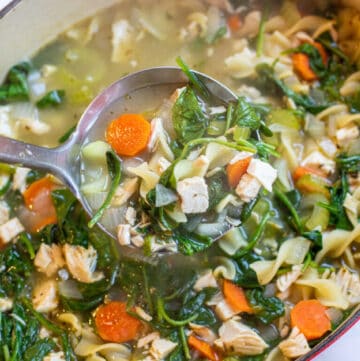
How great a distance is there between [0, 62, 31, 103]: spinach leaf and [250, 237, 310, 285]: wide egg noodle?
1.78 metres

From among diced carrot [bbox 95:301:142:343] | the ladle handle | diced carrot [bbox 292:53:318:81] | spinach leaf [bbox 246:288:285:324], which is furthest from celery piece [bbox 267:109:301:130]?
diced carrot [bbox 95:301:142:343]

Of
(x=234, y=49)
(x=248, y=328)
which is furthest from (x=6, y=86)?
Answer: (x=248, y=328)

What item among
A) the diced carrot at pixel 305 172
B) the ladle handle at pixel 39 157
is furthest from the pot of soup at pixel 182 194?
the ladle handle at pixel 39 157

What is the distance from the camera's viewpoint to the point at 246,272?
3.68m

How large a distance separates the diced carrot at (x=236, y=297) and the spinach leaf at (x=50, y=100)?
1.55 meters

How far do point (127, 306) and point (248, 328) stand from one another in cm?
70

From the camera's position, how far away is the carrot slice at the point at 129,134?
11.5 feet

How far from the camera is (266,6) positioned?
429 cm

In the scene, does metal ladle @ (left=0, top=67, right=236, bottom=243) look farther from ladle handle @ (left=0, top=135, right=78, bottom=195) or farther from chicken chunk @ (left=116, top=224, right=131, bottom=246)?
chicken chunk @ (left=116, top=224, right=131, bottom=246)

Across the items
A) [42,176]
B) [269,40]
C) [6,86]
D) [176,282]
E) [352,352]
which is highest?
[6,86]

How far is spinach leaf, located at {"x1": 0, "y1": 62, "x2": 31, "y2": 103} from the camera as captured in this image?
3979mm

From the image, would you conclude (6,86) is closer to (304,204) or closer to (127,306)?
(127,306)

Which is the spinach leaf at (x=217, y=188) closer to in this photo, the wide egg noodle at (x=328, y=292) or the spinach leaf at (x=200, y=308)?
the spinach leaf at (x=200, y=308)

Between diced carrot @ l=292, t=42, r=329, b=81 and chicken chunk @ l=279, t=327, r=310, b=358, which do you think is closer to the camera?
chicken chunk @ l=279, t=327, r=310, b=358
